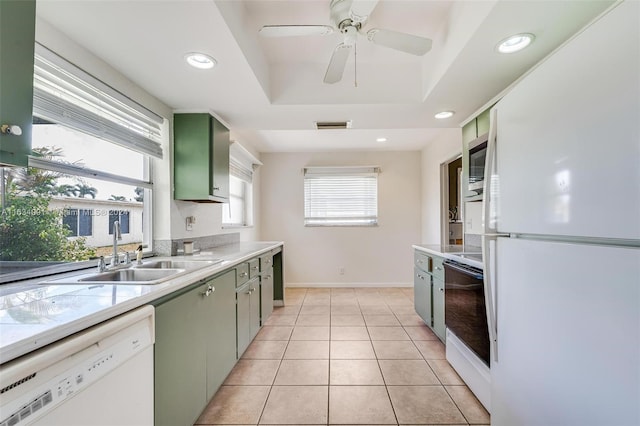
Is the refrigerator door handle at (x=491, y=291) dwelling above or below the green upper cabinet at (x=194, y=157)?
below

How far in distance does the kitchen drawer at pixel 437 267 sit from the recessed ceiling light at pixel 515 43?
162cm

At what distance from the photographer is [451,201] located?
462 centimetres

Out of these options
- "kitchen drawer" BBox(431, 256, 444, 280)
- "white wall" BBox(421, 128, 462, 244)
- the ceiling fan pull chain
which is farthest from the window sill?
the ceiling fan pull chain

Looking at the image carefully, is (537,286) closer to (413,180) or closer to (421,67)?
(421,67)

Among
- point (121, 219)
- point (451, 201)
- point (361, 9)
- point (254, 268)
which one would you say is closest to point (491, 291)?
point (361, 9)

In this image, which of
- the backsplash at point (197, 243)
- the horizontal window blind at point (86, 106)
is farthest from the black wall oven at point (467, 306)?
the horizontal window blind at point (86, 106)

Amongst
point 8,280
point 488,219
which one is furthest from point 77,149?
point 488,219

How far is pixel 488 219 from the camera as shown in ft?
4.51

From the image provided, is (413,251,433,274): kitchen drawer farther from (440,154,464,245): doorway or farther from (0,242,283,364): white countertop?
(0,242,283,364): white countertop

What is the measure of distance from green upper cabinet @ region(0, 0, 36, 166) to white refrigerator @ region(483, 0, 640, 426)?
1800mm

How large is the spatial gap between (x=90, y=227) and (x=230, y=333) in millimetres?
1143

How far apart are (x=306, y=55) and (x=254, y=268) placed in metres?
1.91

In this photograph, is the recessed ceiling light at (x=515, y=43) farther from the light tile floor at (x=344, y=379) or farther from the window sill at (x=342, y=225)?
the window sill at (x=342, y=225)

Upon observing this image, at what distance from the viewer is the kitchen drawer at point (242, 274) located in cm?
216
